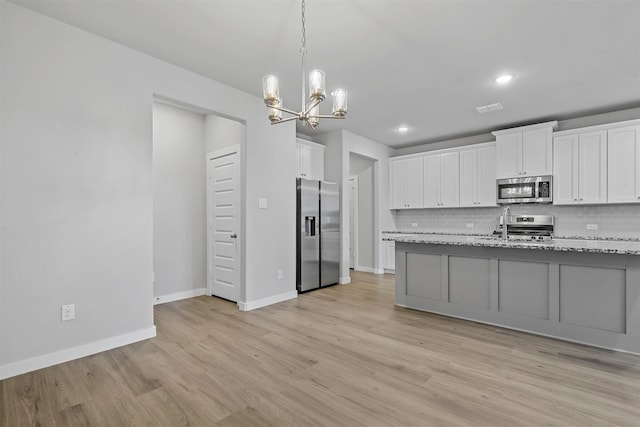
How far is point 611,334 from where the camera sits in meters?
2.70

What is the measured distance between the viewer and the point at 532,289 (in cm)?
308

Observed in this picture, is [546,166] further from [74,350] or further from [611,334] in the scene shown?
[74,350]

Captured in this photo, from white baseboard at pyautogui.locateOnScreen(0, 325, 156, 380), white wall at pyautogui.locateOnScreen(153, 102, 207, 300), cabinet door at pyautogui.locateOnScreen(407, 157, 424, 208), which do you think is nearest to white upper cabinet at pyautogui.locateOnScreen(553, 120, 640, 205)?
cabinet door at pyautogui.locateOnScreen(407, 157, 424, 208)

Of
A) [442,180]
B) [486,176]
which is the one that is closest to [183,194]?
[442,180]

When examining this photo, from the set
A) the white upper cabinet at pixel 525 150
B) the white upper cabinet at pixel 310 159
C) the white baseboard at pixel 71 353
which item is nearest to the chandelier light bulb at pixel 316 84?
the white baseboard at pixel 71 353

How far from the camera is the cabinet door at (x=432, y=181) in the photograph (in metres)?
6.12

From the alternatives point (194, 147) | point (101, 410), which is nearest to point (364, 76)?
point (194, 147)

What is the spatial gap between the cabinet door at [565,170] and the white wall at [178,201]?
5473mm

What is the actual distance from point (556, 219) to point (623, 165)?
1.14 metres

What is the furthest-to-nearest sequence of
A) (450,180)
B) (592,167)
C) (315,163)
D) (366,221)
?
1. (366,221)
2. (450,180)
3. (315,163)
4. (592,167)

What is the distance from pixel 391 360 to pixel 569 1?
3020mm

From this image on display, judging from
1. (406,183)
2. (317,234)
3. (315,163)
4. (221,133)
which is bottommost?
(317,234)

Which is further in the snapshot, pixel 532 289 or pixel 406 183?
pixel 406 183

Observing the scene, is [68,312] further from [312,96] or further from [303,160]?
[303,160]
